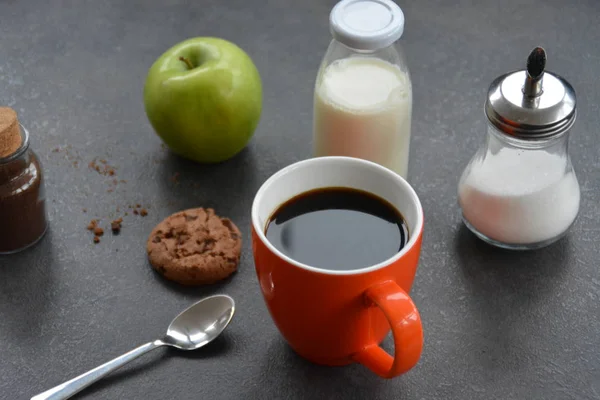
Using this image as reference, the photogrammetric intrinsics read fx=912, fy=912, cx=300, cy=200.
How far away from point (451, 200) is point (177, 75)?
0.36 m

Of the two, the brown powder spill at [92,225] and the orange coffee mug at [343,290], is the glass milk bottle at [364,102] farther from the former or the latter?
the brown powder spill at [92,225]

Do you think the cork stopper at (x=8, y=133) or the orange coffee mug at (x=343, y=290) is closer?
the orange coffee mug at (x=343, y=290)

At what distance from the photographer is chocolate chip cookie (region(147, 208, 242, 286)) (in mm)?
984

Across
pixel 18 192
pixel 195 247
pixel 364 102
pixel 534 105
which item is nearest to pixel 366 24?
pixel 364 102

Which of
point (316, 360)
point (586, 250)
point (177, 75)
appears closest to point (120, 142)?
point (177, 75)

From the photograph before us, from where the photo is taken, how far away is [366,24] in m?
0.97

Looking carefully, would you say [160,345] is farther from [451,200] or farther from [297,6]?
[297,6]

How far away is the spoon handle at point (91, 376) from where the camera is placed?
2.86 feet

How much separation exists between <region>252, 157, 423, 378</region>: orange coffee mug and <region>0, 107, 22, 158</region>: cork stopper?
0.28m

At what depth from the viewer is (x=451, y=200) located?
109 centimetres

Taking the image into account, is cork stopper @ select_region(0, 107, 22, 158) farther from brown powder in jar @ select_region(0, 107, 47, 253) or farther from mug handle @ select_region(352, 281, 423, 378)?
mug handle @ select_region(352, 281, 423, 378)

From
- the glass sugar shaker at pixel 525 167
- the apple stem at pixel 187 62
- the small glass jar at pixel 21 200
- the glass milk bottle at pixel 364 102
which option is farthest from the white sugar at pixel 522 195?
the small glass jar at pixel 21 200

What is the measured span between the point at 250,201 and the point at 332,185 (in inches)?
7.4

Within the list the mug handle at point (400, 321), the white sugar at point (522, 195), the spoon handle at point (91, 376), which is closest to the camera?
the mug handle at point (400, 321)
